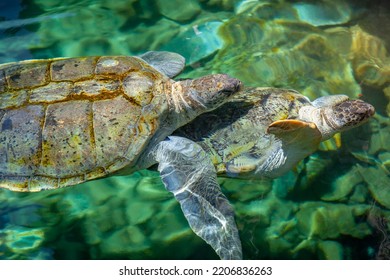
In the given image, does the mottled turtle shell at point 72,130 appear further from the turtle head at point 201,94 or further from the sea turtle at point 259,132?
the sea turtle at point 259,132

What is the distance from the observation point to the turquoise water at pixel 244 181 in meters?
2.80

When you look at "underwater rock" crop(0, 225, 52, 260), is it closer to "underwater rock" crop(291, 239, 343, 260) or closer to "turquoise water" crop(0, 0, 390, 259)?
"turquoise water" crop(0, 0, 390, 259)

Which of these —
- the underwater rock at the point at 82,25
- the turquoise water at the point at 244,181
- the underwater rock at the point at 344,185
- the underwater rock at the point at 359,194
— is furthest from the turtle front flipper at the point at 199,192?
the underwater rock at the point at 82,25

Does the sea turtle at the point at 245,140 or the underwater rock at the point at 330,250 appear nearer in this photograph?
the sea turtle at the point at 245,140

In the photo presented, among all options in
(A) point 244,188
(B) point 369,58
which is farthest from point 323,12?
(A) point 244,188

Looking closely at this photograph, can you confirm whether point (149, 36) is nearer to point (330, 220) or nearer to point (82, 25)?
point (82, 25)

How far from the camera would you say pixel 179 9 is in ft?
13.6

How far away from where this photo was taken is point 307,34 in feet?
13.1

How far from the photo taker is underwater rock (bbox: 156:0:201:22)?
410cm

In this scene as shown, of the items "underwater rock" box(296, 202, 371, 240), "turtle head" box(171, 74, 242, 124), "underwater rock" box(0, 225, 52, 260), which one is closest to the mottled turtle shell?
"turtle head" box(171, 74, 242, 124)

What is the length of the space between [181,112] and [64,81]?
77 cm

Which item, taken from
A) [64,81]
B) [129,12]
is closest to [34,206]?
[64,81]

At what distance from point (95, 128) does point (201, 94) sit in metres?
0.69

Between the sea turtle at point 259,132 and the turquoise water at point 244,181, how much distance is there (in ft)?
1.04
